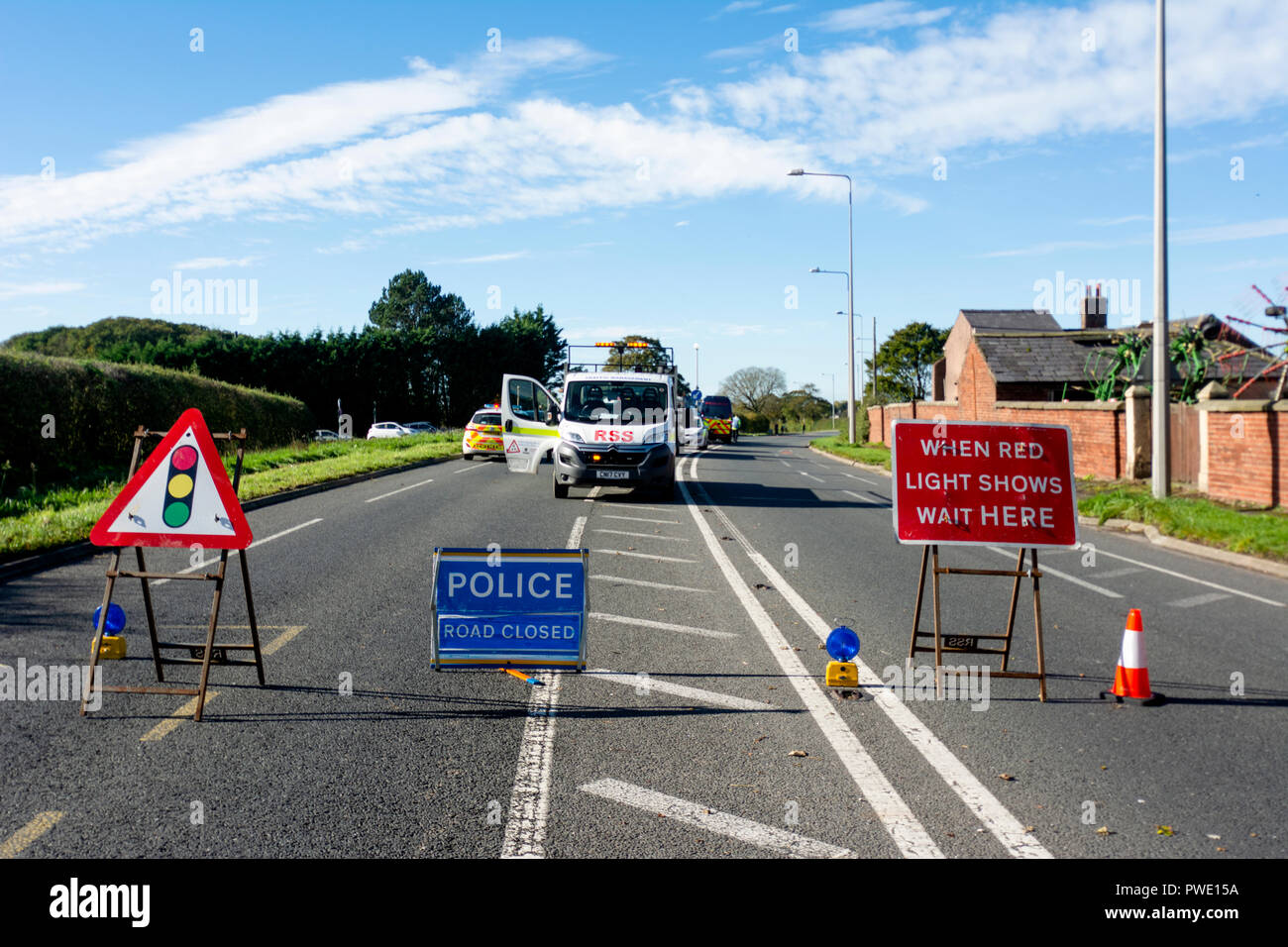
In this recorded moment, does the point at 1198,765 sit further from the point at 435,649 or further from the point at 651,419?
the point at 651,419

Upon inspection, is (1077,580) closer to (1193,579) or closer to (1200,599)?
(1200,599)

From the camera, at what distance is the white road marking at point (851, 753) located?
388cm

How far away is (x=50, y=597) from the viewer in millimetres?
8969

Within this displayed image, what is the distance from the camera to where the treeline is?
55.2m

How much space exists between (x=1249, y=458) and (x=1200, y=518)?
247cm

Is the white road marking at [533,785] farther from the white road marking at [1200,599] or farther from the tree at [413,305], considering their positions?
the tree at [413,305]

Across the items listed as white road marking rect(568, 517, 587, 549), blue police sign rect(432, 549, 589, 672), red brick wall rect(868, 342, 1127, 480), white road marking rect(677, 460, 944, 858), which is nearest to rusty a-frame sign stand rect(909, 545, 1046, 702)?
white road marking rect(677, 460, 944, 858)

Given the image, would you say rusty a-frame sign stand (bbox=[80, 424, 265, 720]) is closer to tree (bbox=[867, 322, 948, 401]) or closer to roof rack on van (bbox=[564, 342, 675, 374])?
roof rack on van (bbox=[564, 342, 675, 374])

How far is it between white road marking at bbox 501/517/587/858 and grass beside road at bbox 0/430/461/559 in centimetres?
A: 804

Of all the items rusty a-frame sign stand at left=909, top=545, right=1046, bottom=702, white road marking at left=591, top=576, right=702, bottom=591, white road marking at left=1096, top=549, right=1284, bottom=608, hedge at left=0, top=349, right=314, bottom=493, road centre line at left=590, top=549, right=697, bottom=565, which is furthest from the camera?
hedge at left=0, top=349, right=314, bottom=493

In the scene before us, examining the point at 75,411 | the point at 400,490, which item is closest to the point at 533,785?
the point at 400,490

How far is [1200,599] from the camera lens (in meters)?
9.33
